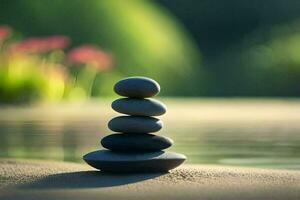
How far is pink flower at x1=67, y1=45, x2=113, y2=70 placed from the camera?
16141 mm

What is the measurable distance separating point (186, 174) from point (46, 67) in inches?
397

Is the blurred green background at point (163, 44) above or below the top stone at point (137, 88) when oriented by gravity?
above

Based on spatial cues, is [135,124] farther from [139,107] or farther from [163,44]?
[163,44]

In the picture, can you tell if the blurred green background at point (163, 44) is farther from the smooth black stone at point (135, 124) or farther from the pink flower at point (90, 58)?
the smooth black stone at point (135, 124)

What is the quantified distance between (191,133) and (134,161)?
12.1ft

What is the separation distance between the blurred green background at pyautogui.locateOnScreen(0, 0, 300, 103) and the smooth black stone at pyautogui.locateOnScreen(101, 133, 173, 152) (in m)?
9.92

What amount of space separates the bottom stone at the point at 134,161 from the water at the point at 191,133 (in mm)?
922

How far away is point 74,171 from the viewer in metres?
5.50

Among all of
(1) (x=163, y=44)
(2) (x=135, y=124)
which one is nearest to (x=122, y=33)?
(1) (x=163, y=44)

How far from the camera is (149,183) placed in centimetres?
483

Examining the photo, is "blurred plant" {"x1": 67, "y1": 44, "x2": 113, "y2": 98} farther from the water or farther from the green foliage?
the water

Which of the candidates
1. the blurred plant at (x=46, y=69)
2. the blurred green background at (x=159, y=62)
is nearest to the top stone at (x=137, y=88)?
the blurred green background at (x=159, y=62)

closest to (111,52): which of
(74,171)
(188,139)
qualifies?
(188,139)

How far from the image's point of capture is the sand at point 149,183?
4402 mm
